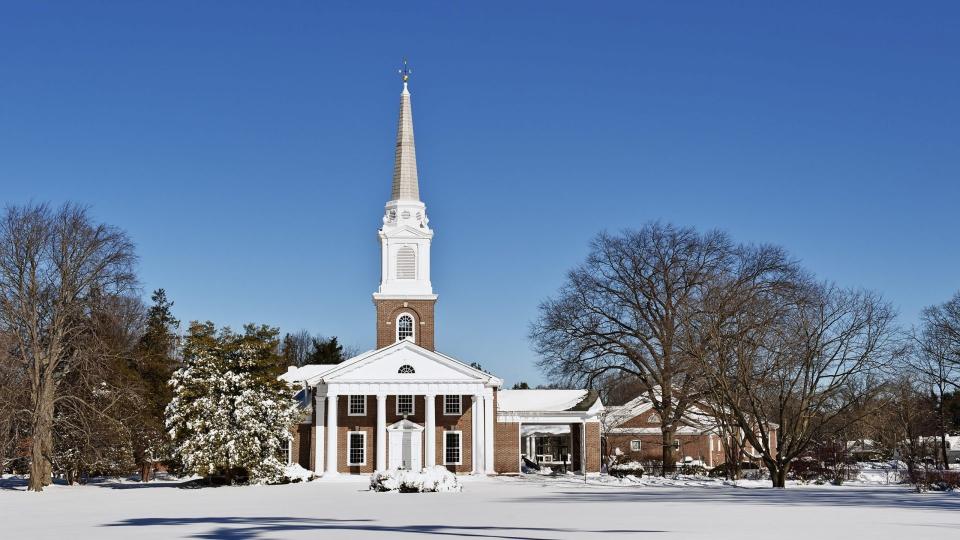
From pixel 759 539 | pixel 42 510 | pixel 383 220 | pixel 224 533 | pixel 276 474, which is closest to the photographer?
pixel 759 539

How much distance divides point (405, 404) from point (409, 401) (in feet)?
0.95

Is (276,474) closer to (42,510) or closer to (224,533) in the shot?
(42,510)

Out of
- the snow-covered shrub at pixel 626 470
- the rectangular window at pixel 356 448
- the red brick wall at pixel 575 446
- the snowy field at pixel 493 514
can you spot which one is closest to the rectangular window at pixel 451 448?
the rectangular window at pixel 356 448

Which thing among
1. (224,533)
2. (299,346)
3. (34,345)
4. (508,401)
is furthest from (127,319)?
(299,346)

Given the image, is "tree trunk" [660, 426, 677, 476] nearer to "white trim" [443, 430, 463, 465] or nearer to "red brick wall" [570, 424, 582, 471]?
"red brick wall" [570, 424, 582, 471]

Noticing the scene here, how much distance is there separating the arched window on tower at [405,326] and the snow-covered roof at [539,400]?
690 cm

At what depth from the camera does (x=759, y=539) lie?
1862cm

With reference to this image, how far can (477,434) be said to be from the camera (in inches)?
2173

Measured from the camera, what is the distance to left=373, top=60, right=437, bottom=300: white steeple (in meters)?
58.9

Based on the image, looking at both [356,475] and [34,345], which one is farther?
[356,475]

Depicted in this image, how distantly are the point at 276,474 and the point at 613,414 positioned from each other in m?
27.5

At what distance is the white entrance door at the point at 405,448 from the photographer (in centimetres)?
5628

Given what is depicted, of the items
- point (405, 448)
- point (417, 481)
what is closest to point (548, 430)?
point (405, 448)

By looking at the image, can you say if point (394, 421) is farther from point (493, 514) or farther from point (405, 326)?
point (493, 514)
